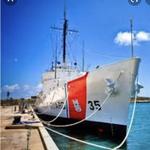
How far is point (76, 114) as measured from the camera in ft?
50.3

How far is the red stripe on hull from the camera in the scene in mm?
14773

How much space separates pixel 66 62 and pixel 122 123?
1167cm

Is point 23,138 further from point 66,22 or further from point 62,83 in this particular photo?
point 66,22

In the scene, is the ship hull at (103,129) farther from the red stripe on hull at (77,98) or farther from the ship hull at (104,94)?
the red stripe on hull at (77,98)

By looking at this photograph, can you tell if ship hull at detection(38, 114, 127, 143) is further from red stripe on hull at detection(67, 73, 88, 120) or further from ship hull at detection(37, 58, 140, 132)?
red stripe on hull at detection(67, 73, 88, 120)

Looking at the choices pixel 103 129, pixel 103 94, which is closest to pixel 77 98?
pixel 103 94

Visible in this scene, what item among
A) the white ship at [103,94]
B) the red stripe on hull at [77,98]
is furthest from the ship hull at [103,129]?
the red stripe on hull at [77,98]

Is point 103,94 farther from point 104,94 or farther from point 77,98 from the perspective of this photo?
point 77,98

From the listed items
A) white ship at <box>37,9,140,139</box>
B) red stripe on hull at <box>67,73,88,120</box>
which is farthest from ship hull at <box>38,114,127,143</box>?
red stripe on hull at <box>67,73,88,120</box>

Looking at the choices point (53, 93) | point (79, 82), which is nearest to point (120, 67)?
point (79, 82)

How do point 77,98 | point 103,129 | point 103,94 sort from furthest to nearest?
1. point 77,98
2. point 103,94
3. point 103,129

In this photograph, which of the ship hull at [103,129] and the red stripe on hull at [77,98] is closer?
the ship hull at [103,129]

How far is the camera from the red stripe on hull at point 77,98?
14773 mm

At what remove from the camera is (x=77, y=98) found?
1521cm
